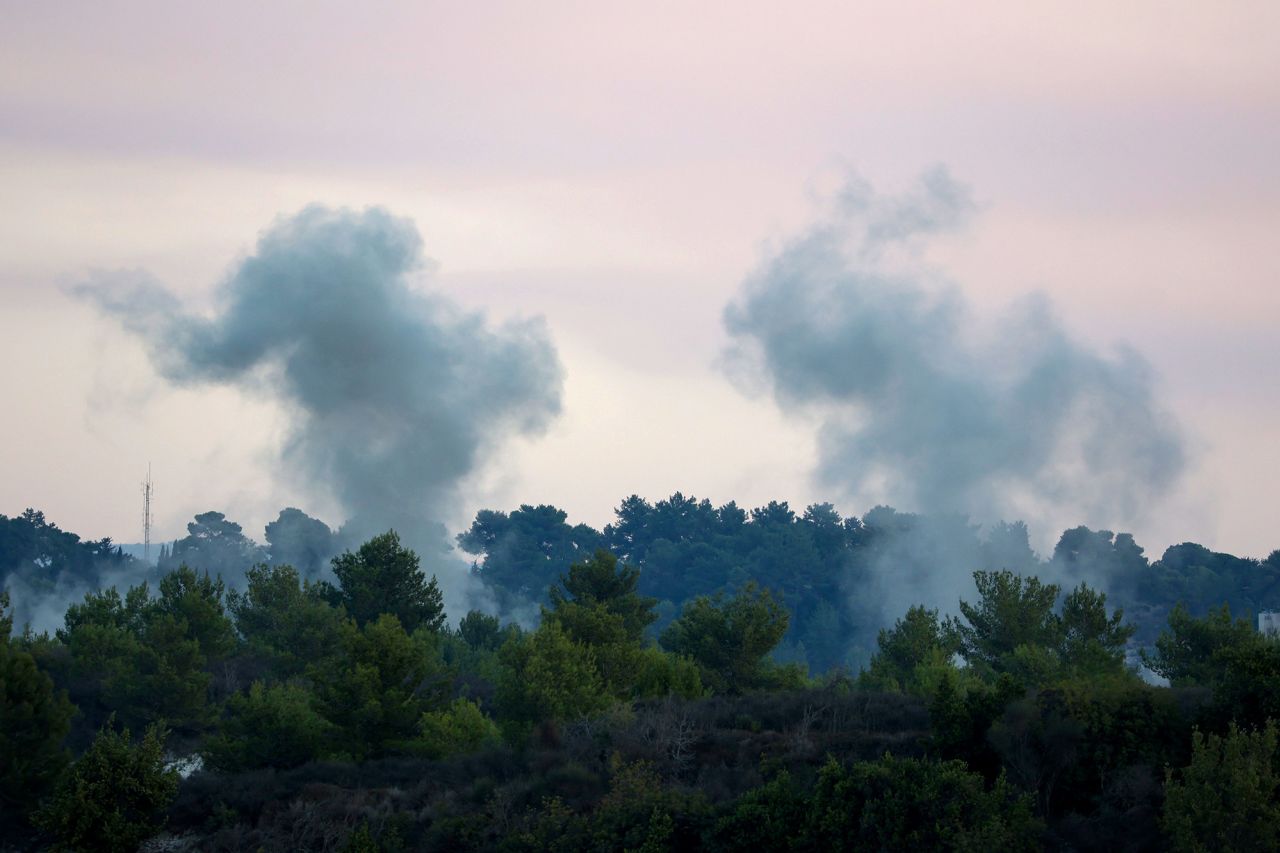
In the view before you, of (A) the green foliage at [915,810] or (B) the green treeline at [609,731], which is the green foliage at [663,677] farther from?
(A) the green foliage at [915,810]

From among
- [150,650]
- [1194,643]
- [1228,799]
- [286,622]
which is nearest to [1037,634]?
[1194,643]

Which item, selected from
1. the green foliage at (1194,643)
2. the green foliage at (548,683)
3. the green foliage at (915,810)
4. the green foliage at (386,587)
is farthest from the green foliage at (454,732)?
the green foliage at (1194,643)

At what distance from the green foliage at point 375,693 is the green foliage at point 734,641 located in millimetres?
14531

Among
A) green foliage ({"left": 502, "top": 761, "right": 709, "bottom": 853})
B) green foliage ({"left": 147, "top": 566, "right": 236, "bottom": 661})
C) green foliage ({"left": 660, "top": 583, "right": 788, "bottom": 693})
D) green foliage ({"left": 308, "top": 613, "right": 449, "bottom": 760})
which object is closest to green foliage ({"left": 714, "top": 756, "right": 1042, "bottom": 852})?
green foliage ({"left": 502, "top": 761, "right": 709, "bottom": 853})

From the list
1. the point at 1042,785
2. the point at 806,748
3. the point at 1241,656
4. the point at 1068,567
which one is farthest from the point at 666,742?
the point at 1068,567

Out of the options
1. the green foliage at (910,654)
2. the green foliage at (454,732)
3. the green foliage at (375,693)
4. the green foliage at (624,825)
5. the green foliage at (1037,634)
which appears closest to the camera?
the green foliage at (624,825)

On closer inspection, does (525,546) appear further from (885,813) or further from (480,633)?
(885,813)

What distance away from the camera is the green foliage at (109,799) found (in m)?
35.7

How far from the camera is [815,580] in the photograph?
13988 cm

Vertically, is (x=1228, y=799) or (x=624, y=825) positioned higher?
(x=624, y=825)

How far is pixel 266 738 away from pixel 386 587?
2111 cm

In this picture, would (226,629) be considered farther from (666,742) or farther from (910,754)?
(910,754)

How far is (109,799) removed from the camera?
1427 inches

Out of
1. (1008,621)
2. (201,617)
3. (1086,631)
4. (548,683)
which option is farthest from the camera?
(201,617)
